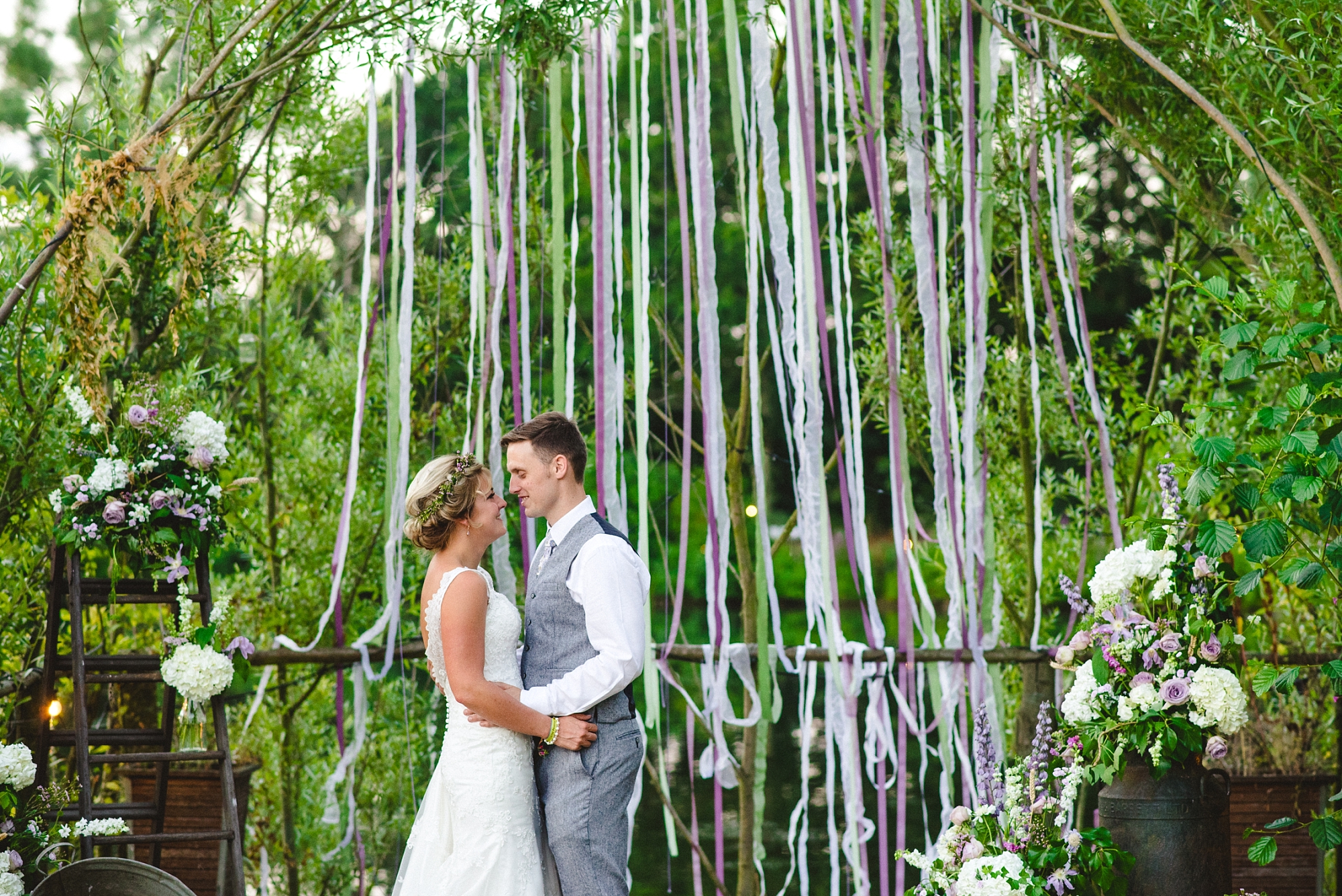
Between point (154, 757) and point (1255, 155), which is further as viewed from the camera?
point (154, 757)

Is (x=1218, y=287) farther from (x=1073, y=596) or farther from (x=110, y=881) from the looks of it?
(x=110, y=881)

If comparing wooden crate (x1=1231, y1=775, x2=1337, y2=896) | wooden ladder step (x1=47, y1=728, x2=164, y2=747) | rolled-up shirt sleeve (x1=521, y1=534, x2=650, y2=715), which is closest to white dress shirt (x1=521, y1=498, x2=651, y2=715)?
rolled-up shirt sleeve (x1=521, y1=534, x2=650, y2=715)

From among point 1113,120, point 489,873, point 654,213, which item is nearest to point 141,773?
point 489,873

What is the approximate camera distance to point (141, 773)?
316 cm

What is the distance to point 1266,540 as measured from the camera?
6.22ft

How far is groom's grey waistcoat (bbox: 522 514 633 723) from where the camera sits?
6.64 ft

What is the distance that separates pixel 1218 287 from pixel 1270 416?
0.82 ft

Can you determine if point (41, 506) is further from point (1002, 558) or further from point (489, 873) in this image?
point (1002, 558)

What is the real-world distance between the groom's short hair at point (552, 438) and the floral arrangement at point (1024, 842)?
960 millimetres

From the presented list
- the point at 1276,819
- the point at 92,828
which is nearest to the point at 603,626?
the point at 92,828

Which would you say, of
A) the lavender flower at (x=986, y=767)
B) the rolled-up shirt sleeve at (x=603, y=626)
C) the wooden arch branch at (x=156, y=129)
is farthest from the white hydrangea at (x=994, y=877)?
the wooden arch branch at (x=156, y=129)

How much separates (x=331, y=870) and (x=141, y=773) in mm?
824

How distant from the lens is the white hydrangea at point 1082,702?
2199 mm

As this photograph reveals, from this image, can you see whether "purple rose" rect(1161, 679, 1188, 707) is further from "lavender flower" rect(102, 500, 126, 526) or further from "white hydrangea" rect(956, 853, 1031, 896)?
"lavender flower" rect(102, 500, 126, 526)
